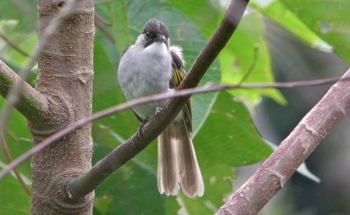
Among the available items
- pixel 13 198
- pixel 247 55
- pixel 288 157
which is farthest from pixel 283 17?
pixel 13 198

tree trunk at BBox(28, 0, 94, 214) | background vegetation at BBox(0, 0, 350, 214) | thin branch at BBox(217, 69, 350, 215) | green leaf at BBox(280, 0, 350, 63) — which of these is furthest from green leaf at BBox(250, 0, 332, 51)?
tree trunk at BBox(28, 0, 94, 214)

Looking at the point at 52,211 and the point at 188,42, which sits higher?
the point at 188,42

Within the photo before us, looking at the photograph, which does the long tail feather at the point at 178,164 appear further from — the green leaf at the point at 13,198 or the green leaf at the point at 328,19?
Result: the green leaf at the point at 328,19

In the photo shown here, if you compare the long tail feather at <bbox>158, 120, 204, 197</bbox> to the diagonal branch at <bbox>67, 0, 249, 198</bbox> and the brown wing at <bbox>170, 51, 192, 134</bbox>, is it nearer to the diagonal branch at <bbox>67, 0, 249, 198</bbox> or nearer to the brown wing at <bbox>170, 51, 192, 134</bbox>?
the brown wing at <bbox>170, 51, 192, 134</bbox>

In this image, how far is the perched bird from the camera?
2414 mm

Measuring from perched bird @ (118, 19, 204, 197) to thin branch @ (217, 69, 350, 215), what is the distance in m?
0.55

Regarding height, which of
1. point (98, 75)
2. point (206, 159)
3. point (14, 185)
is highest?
point (98, 75)

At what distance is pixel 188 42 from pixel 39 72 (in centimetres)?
58

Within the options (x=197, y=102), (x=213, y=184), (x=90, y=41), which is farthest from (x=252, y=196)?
(x=213, y=184)

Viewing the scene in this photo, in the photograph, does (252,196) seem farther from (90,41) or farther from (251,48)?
(251,48)

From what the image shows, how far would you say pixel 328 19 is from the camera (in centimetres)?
224

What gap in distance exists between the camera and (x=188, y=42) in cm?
228

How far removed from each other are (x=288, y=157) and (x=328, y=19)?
62 cm

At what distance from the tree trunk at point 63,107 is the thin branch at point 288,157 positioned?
1.40ft
